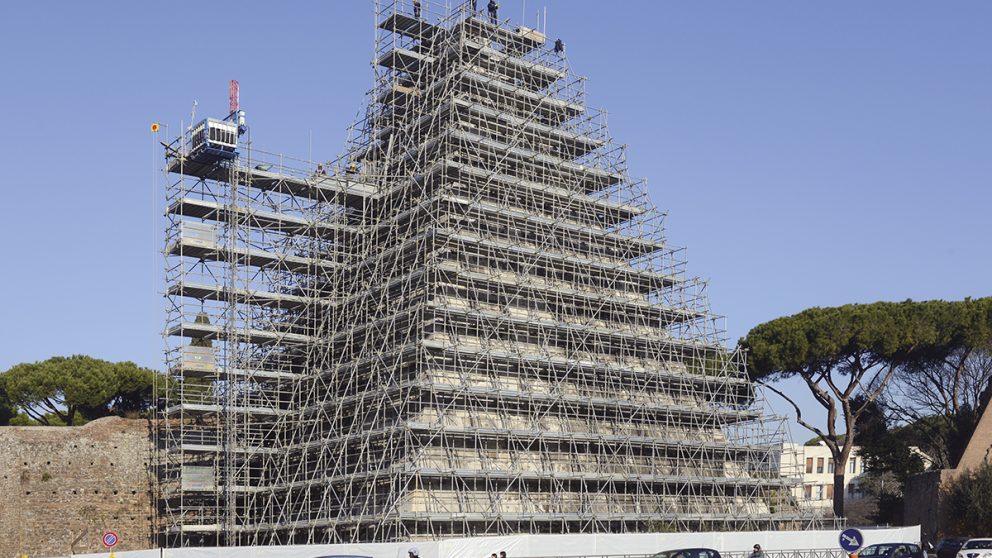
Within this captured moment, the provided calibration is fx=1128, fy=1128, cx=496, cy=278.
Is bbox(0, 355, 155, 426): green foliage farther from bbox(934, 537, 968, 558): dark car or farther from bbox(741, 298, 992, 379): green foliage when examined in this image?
bbox(934, 537, 968, 558): dark car

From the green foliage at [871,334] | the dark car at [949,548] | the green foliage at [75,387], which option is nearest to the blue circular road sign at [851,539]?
the dark car at [949,548]

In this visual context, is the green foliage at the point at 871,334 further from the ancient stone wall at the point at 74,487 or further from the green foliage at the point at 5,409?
the green foliage at the point at 5,409

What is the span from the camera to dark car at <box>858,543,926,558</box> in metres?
33.5

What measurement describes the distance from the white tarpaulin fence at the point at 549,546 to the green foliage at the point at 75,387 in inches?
1069

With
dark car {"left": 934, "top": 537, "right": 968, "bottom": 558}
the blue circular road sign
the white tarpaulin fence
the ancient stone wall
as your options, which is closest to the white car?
dark car {"left": 934, "top": 537, "right": 968, "bottom": 558}

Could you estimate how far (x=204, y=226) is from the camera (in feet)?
154

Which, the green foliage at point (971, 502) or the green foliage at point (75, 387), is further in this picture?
the green foliage at point (75, 387)

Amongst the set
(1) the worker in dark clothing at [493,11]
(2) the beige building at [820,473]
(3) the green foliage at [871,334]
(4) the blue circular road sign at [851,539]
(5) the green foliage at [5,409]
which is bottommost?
(2) the beige building at [820,473]

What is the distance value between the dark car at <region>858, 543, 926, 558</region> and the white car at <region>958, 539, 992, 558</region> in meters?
4.48

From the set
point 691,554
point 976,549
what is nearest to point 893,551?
point 976,549

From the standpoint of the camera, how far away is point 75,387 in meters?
58.4

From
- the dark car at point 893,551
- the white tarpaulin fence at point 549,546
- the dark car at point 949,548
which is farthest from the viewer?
the dark car at point 949,548

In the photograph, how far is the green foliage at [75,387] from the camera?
58.5 m

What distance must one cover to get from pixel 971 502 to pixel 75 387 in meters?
44.1
